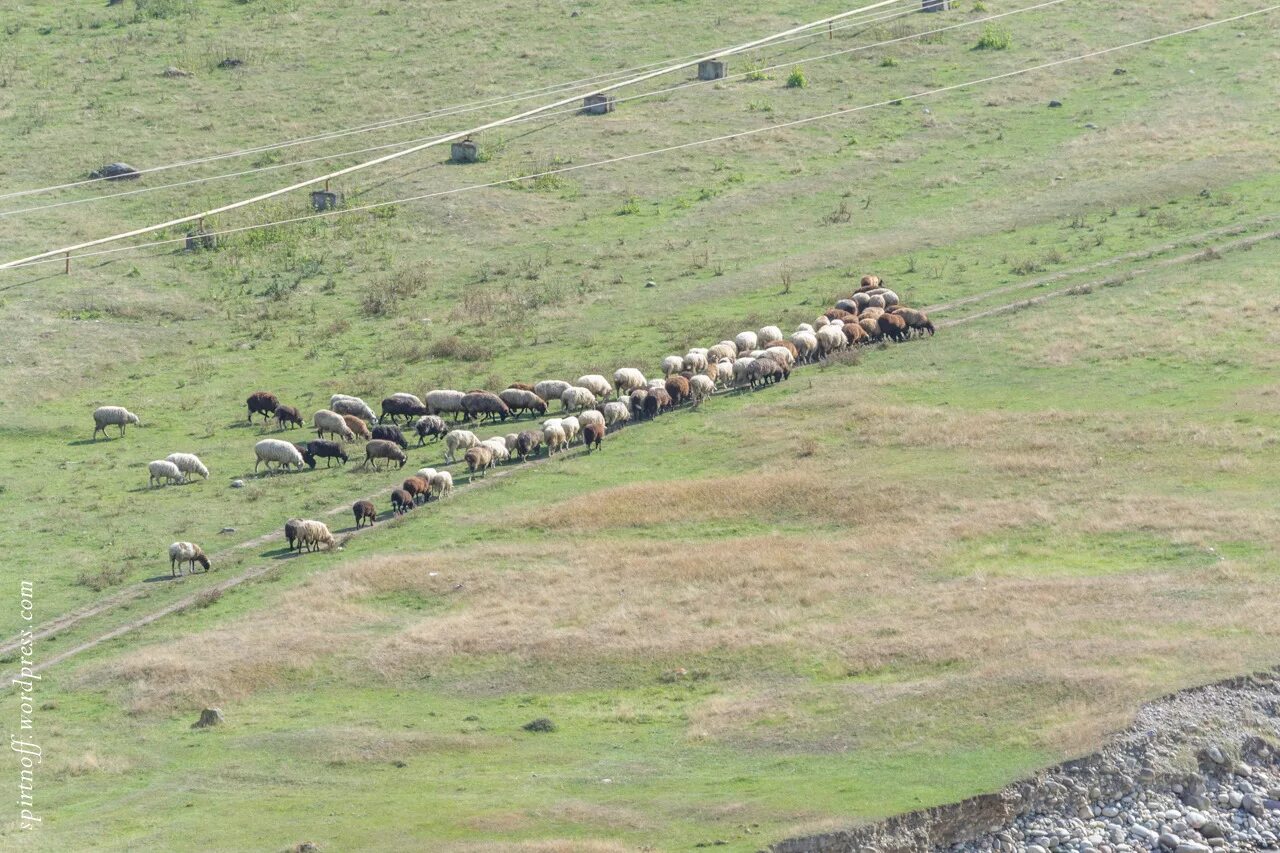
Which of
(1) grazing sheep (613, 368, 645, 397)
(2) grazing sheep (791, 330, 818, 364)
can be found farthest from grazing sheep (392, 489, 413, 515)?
(2) grazing sheep (791, 330, 818, 364)

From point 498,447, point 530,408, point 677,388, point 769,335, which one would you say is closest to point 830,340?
point 769,335

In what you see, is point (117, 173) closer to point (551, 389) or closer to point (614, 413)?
point (551, 389)

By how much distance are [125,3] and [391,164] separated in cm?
2893

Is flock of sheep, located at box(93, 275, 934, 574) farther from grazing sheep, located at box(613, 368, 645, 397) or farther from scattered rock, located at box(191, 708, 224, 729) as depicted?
scattered rock, located at box(191, 708, 224, 729)

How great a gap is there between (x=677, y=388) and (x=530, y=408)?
4114 millimetres

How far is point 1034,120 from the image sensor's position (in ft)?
267

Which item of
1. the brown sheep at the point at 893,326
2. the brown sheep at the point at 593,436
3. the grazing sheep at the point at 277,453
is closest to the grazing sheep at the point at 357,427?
the grazing sheep at the point at 277,453

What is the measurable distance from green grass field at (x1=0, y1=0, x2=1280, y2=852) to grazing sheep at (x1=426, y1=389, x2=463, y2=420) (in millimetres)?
2159

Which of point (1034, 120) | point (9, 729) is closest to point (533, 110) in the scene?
point (1034, 120)

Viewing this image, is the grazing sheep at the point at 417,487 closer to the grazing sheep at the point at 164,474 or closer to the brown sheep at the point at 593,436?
the brown sheep at the point at 593,436

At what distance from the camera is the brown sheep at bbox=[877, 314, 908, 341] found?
58.1m

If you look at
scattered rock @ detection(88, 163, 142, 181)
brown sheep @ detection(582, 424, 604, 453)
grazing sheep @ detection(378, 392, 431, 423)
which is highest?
scattered rock @ detection(88, 163, 142, 181)

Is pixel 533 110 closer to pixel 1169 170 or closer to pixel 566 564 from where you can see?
pixel 1169 170

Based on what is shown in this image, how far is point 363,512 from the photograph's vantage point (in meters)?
46.0
